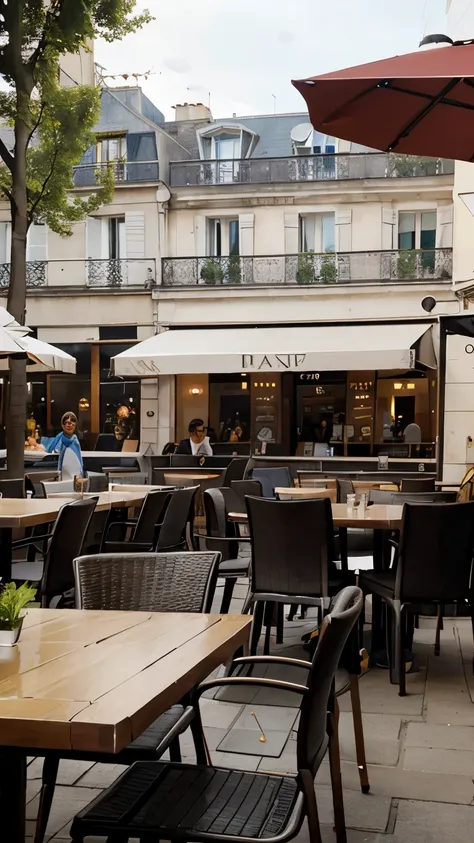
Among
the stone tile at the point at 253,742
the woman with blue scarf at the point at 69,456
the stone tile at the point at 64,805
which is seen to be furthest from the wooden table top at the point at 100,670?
the woman with blue scarf at the point at 69,456

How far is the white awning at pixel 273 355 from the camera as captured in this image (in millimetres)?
12383

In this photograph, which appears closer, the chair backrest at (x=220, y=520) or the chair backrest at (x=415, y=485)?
the chair backrest at (x=220, y=520)

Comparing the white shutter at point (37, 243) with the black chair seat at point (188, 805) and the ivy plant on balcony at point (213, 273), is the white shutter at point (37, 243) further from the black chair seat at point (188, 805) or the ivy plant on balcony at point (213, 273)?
the black chair seat at point (188, 805)

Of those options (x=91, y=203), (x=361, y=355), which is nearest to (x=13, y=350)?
(x=361, y=355)

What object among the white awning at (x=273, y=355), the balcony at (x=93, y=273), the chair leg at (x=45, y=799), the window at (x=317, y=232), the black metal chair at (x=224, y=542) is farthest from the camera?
the balcony at (x=93, y=273)

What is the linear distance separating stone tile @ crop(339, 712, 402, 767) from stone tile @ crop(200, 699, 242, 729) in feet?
1.71

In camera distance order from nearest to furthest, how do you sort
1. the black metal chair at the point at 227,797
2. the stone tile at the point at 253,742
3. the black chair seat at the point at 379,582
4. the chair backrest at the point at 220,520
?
1. the black metal chair at the point at 227,797
2. the stone tile at the point at 253,742
3. the black chair seat at the point at 379,582
4. the chair backrest at the point at 220,520

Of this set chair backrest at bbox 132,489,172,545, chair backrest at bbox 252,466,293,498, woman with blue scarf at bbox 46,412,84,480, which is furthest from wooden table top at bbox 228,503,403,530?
chair backrest at bbox 252,466,293,498

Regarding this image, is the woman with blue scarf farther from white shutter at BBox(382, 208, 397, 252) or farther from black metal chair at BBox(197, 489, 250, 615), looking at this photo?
white shutter at BBox(382, 208, 397, 252)

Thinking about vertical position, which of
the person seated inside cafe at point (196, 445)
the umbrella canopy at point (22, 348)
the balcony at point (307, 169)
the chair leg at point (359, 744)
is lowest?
the chair leg at point (359, 744)

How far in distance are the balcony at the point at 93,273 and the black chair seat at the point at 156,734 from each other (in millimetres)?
18571

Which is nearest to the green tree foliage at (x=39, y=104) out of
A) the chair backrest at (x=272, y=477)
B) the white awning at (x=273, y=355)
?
the white awning at (x=273, y=355)

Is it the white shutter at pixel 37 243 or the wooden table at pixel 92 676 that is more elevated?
the white shutter at pixel 37 243

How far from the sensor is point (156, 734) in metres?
2.59
